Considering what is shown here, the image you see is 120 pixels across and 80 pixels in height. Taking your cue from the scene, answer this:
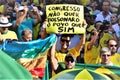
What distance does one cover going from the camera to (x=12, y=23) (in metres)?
3.99

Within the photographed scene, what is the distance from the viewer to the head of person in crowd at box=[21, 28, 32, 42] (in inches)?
157

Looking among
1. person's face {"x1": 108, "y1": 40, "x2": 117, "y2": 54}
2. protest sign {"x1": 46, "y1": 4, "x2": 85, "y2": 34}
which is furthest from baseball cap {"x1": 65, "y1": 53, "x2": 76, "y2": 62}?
person's face {"x1": 108, "y1": 40, "x2": 117, "y2": 54}

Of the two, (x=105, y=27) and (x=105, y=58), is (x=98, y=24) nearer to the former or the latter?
(x=105, y=27)

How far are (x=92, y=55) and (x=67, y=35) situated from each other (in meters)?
0.43

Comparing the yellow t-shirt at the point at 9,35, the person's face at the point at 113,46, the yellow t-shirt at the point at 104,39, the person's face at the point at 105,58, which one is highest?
the yellow t-shirt at the point at 9,35

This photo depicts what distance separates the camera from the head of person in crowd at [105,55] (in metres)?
4.07

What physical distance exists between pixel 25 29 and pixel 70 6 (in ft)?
2.21

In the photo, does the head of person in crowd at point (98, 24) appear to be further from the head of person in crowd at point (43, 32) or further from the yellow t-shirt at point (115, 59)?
the head of person in crowd at point (43, 32)

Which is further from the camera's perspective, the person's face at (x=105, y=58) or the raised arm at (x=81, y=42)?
the person's face at (x=105, y=58)

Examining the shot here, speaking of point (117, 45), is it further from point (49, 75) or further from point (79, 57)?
point (49, 75)

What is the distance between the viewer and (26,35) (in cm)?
398

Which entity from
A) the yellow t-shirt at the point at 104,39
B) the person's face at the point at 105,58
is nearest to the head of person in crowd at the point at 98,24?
the yellow t-shirt at the point at 104,39

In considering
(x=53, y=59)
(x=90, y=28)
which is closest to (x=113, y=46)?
(x=90, y=28)

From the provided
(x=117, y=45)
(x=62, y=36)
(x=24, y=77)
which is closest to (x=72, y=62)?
(x=62, y=36)
